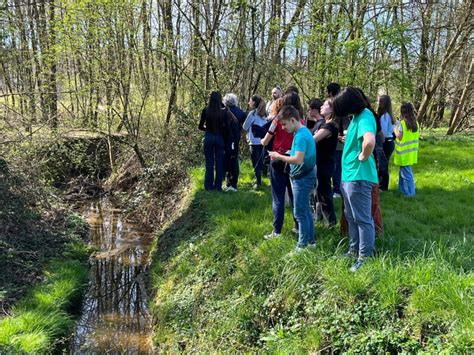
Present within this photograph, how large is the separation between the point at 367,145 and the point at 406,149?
3610 millimetres

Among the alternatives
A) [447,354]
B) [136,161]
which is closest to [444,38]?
[136,161]

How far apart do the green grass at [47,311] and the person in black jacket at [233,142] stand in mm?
3270

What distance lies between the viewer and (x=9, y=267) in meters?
6.29

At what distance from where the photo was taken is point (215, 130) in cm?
780

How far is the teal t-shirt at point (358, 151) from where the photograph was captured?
13.7 ft

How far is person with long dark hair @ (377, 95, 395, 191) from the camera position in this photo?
725 centimetres

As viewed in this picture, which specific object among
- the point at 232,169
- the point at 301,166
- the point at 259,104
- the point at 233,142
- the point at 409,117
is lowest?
the point at 232,169

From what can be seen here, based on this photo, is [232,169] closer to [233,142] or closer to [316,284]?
[233,142]

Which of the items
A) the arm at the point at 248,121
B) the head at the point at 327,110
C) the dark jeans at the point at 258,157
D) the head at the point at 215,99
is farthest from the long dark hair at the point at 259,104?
the head at the point at 327,110

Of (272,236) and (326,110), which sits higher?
(326,110)

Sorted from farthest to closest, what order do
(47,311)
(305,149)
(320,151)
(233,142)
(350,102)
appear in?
(233,142) → (320,151) → (47,311) → (305,149) → (350,102)

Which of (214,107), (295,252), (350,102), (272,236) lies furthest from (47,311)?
(350,102)

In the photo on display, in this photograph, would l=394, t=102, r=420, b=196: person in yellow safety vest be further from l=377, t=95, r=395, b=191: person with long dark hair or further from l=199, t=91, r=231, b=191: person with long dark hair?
l=199, t=91, r=231, b=191: person with long dark hair

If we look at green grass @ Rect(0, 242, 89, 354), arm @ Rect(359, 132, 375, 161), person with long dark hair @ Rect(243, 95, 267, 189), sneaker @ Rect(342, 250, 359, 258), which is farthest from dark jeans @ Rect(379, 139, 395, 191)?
green grass @ Rect(0, 242, 89, 354)
